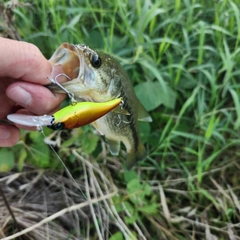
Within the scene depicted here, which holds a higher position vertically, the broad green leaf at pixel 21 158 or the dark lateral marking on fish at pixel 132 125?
the dark lateral marking on fish at pixel 132 125

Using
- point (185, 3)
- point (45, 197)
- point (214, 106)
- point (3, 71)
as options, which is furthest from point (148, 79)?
point (3, 71)

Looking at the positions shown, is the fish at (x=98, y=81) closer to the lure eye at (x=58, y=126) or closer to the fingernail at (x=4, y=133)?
the lure eye at (x=58, y=126)

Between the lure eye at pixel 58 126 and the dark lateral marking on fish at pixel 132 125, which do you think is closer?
the lure eye at pixel 58 126

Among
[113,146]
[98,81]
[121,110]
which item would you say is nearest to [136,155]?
[113,146]

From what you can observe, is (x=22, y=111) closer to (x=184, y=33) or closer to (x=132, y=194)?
(x=132, y=194)

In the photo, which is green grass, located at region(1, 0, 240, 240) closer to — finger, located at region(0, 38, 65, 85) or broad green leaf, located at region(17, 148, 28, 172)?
broad green leaf, located at region(17, 148, 28, 172)

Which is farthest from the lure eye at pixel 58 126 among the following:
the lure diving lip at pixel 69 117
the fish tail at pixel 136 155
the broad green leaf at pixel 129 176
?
the broad green leaf at pixel 129 176

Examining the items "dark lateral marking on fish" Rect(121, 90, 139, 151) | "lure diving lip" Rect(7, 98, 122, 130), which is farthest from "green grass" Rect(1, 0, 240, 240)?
"lure diving lip" Rect(7, 98, 122, 130)

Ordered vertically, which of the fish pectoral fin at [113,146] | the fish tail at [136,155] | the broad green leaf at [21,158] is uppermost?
the fish pectoral fin at [113,146]
